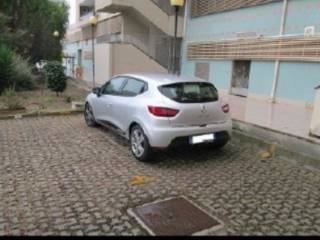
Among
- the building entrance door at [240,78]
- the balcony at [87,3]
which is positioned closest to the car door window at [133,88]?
the building entrance door at [240,78]

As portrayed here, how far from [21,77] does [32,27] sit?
7882 mm

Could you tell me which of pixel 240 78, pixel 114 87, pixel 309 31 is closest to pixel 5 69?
pixel 114 87

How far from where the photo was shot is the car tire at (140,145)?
5.50 meters

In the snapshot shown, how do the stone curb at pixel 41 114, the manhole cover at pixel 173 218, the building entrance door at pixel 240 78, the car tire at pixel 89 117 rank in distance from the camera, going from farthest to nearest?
1. the stone curb at pixel 41 114
2. the building entrance door at pixel 240 78
3. the car tire at pixel 89 117
4. the manhole cover at pixel 173 218

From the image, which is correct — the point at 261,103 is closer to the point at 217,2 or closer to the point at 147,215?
the point at 217,2

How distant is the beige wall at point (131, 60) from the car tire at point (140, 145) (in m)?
7.76

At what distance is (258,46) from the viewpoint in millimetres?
8148

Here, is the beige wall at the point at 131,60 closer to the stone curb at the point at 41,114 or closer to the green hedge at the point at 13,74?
the stone curb at the point at 41,114

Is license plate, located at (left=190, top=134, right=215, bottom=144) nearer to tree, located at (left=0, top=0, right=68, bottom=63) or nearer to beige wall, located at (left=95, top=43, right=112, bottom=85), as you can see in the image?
beige wall, located at (left=95, top=43, right=112, bottom=85)

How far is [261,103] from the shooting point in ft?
26.7

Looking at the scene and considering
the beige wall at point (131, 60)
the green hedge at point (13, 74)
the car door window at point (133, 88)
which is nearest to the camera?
the car door window at point (133, 88)

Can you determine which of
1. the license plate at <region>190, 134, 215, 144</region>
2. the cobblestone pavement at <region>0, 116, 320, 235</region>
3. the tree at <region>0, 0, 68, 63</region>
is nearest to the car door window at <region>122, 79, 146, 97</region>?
the cobblestone pavement at <region>0, 116, 320, 235</region>

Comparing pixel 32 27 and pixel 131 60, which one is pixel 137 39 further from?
pixel 32 27

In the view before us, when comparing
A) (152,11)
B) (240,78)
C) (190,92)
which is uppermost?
(152,11)
